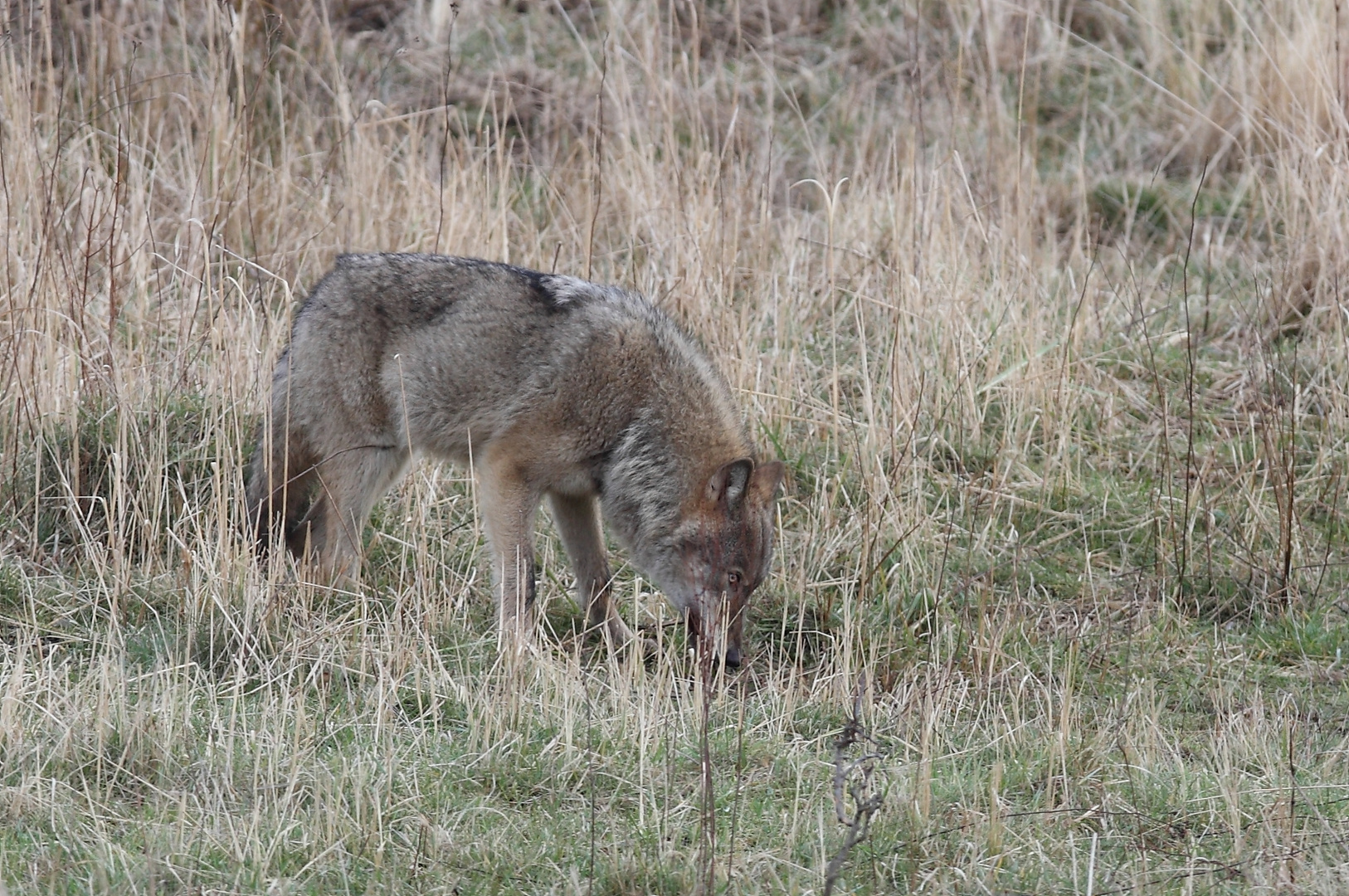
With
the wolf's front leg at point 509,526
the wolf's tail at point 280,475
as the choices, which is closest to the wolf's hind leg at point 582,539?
the wolf's front leg at point 509,526

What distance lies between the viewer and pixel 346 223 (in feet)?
28.6

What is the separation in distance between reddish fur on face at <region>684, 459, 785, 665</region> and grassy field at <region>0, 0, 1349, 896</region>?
25cm

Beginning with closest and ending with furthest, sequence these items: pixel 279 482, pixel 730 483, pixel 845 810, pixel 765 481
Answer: pixel 845 810 < pixel 730 483 < pixel 765 481 < pixel 279 482

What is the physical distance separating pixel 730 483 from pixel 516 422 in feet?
2.99

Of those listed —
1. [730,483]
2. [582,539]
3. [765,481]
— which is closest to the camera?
[730,483]

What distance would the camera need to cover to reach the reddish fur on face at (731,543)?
6074 millimetres

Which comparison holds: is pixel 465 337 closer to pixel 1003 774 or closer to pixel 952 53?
pixel 1003 774

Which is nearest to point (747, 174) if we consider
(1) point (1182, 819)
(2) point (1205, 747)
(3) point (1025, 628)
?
(3) point (1025, 628)

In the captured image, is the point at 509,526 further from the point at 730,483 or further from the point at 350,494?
the point at 730,483

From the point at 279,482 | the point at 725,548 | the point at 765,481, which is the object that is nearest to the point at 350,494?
the point at 279,482

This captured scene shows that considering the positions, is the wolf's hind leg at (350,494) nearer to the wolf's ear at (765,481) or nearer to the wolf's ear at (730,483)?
the wolf's ear at (730,483)

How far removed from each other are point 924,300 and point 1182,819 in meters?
4.05

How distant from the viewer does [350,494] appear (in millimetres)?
6348

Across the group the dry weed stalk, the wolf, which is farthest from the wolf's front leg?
the dry weed stalk
